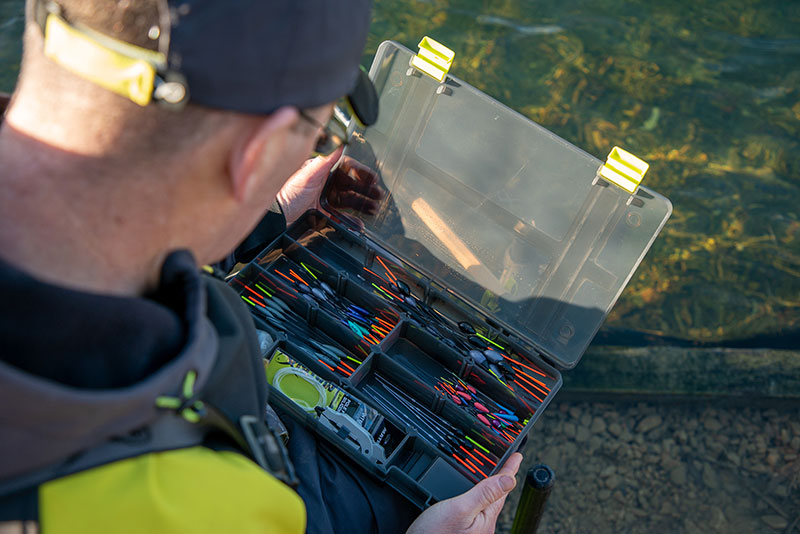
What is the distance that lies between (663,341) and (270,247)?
207 cm

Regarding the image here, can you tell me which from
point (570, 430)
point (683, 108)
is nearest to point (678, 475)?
point (570, 430)

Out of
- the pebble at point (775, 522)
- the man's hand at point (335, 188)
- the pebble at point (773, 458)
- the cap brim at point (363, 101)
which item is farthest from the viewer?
the pebble at point (773, 458)

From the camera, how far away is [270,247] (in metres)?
2.39

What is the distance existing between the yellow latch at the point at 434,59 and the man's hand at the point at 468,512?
4.01 ft

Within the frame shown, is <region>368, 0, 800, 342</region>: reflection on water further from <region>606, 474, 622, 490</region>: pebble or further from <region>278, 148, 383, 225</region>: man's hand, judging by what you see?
<region>278, 148, 383, 225</region>: man's hand

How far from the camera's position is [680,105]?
4.29m

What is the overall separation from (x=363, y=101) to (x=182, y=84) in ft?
1.70

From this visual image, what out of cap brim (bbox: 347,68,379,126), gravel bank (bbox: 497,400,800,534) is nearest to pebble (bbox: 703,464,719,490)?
gravel bank (bbox: 497,400,800,534)

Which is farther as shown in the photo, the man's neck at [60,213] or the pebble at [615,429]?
the pebble at [615,429]

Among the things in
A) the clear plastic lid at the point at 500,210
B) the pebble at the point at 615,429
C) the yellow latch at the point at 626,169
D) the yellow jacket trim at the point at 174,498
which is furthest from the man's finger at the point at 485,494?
the pebble at the point at 615,429

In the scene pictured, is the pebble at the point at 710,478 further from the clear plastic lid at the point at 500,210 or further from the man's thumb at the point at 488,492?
the man's thumb at the point at 488,492

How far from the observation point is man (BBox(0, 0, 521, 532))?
87 cm

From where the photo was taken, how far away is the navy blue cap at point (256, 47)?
35.1 inches

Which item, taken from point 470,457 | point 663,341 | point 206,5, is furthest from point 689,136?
point 206,5
